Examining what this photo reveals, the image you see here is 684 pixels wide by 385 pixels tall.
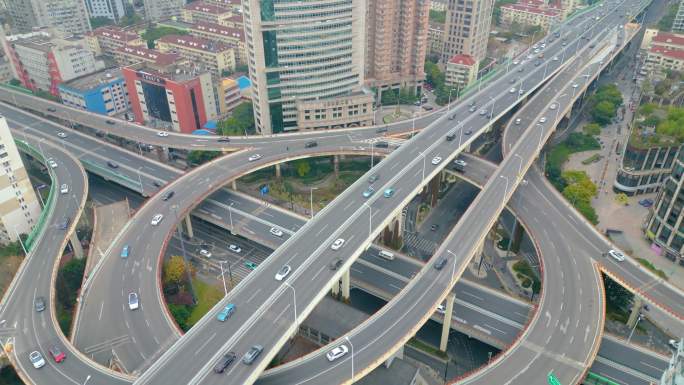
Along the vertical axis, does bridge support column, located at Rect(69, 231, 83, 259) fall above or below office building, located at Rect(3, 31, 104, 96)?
below

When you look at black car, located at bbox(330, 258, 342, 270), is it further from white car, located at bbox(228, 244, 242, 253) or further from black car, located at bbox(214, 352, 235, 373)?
white car, located at bbox(228, 244, 242, 253)

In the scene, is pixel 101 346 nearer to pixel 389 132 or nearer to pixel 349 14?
pixel 389 132

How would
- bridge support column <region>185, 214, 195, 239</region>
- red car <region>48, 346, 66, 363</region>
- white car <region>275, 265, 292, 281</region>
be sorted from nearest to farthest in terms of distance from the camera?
red car <region>48, 346, 66, 363</region> → white car <region>275, 265, 292, 281</region> → bridge support column <region>185, 214, 195, 239</region>

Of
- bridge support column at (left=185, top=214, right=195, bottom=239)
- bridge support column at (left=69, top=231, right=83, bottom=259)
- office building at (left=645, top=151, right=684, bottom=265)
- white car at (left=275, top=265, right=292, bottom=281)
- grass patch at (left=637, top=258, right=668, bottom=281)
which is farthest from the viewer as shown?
bridge support column at (left=185, top=214, right=195, bottom=239)

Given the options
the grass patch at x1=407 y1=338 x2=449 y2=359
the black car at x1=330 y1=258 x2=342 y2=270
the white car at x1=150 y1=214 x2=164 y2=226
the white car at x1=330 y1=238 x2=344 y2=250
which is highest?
the white car at x1=330 y1=238 x2=344 y2=250

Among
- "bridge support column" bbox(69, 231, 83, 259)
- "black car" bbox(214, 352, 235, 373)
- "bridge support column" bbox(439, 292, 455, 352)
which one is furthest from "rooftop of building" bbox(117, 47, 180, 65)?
"bridge support column" bbox(439, 292, 455, 352)

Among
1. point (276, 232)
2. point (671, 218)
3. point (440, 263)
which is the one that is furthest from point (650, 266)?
point (276, 232)

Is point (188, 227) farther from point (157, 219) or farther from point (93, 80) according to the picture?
point (93, 80)
